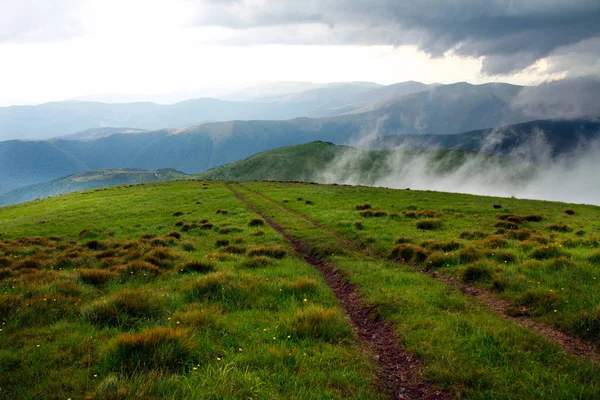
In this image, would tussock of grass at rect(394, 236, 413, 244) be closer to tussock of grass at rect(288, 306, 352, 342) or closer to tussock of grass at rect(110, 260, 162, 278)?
tussock of grass at rect(288, 306, 352, 342)

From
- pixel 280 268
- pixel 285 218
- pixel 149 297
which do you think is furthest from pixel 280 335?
pixel 285 218

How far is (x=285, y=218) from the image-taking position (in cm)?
3403

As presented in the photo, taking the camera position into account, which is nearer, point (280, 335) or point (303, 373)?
point (303, 373)

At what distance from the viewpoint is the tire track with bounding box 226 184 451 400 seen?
6762mm

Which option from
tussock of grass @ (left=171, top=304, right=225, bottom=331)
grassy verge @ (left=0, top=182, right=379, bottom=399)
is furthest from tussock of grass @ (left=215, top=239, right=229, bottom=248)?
tussock of grass @ (left=171, top=304, right=225, bottom=331)

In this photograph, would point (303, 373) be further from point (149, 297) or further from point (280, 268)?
point (280, 268)

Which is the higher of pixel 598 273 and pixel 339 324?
pixel 598 273

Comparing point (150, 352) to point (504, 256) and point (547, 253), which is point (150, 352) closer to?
point (504, 256)

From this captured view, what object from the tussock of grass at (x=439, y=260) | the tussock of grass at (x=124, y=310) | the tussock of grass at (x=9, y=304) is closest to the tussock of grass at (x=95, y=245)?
the tussock of grass at (x=9, y=304)

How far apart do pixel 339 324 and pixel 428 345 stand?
2229 millimetres

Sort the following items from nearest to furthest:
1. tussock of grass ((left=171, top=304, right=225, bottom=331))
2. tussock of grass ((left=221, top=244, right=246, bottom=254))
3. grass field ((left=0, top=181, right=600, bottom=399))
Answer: grass field ((left=0, top=181, right=600, bottom=399)) < tussock of grass ((left=171, top=304, right=225, bottom=331)) < tussock of grass ((left=221, top=244, right=246, bottom=254))

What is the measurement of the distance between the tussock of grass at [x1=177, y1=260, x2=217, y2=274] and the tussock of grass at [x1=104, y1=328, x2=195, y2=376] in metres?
7.66

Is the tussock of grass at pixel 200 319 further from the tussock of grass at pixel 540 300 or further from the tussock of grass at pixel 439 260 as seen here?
the tussock of grass at pixel 439 260

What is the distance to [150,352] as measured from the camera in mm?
6887
